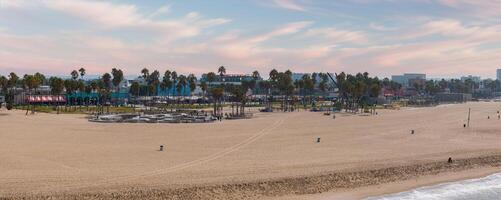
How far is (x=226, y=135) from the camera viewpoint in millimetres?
56281

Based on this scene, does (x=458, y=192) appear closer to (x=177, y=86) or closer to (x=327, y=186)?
(x=327, y=186)

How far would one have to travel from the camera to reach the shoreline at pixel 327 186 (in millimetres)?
26609

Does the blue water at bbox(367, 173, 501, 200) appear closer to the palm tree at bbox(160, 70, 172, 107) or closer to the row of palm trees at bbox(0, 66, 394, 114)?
the row of palm trees at bbox(0, 66, 394, 114)

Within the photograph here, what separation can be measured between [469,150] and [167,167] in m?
30.0

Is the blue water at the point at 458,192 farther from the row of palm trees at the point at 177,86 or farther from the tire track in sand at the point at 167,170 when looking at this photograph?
the row of palm trees at the point at 177,86

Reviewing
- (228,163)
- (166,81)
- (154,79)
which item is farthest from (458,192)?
(154,79)

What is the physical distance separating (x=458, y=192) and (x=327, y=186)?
8.76m

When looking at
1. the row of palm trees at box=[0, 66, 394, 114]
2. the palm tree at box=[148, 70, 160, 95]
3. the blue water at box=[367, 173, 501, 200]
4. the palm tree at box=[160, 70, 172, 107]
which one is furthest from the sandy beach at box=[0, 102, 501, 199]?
the palm tree at box=[148, 70, 160, 95]

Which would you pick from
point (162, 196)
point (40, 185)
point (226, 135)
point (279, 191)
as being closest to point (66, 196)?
point (40, 185)

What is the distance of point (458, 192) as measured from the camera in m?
31.3

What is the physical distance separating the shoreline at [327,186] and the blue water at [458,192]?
795mm

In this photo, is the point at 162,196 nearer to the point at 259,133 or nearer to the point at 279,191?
the point at 279,191

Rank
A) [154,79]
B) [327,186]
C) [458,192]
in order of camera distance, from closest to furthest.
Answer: [327,186] < [458,192] < [154,79]

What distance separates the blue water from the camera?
2958 centimetres
